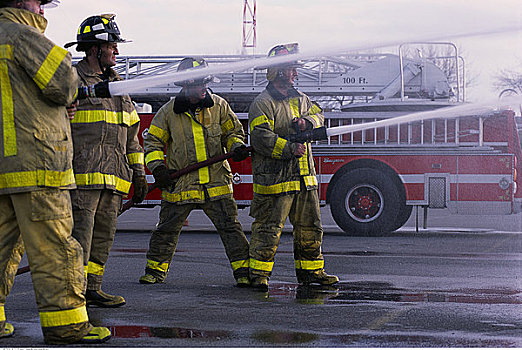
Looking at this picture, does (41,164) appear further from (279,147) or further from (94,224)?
(279,147)

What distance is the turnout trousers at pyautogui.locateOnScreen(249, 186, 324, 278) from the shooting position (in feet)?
21.0

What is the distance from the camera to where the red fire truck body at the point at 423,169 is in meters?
11.1

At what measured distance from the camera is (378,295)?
19.6 ft

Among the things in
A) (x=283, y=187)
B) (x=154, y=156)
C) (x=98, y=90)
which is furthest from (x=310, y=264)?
(x=98, y=90)

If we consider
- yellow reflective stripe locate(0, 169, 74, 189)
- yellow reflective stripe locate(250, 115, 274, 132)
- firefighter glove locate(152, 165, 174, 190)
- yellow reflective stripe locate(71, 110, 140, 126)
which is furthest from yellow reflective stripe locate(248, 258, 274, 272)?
yellow reflective stripe locate(0, 169, 74, 189)

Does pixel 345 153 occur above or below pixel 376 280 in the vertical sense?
above

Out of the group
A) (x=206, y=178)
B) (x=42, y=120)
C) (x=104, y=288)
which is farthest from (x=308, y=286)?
(x=42, y=120)

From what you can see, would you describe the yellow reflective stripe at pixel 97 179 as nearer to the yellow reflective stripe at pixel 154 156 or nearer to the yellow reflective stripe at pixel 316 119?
the yellow reflective stripe at pixel 154 156

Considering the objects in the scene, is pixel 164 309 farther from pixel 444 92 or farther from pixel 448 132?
pixel 444 92

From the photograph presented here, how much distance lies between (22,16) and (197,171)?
8.37ft

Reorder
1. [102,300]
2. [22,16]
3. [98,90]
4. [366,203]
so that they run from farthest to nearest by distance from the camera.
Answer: [366,203]
[102,300]
[98,90]
[22,16]

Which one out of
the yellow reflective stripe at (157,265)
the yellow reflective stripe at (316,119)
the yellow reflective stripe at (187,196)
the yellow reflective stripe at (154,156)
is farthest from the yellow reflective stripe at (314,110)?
the yellow reflective stripe at (157,265)

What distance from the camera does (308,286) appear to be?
6457mm

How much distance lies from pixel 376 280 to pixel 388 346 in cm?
271
